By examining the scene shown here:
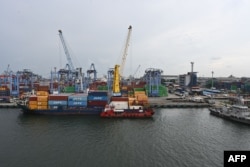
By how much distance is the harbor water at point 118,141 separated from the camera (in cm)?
2242

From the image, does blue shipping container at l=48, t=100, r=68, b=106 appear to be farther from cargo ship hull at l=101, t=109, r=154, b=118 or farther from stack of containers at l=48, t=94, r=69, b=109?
cargo ship hull at l=101, t=109, r=154, b=118

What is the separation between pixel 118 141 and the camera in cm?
2903

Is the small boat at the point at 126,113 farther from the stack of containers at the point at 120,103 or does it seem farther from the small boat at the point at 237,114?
the small boat at the point at 237,114

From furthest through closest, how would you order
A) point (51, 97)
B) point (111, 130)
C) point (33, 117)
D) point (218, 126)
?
point (51, 97) < point (33, 117) < point (218, 126) < point (111, 130)

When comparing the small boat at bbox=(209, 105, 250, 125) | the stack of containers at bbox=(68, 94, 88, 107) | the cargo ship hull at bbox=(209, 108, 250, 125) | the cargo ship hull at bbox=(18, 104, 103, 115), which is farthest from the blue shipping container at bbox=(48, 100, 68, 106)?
the small boat at bbox=(209, 105, 250, 125)

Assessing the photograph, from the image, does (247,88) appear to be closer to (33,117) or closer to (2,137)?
(33,117)

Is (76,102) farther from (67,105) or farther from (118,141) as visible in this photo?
(118,141)

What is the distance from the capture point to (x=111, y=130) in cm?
3478

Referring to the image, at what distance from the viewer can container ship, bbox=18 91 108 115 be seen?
46875mm

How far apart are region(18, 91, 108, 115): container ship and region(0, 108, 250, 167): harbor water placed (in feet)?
14.7

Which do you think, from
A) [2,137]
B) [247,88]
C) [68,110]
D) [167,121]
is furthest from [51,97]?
[247,88]

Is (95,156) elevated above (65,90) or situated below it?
below

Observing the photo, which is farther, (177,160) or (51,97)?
(51,97)

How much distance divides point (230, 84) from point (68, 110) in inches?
3903
